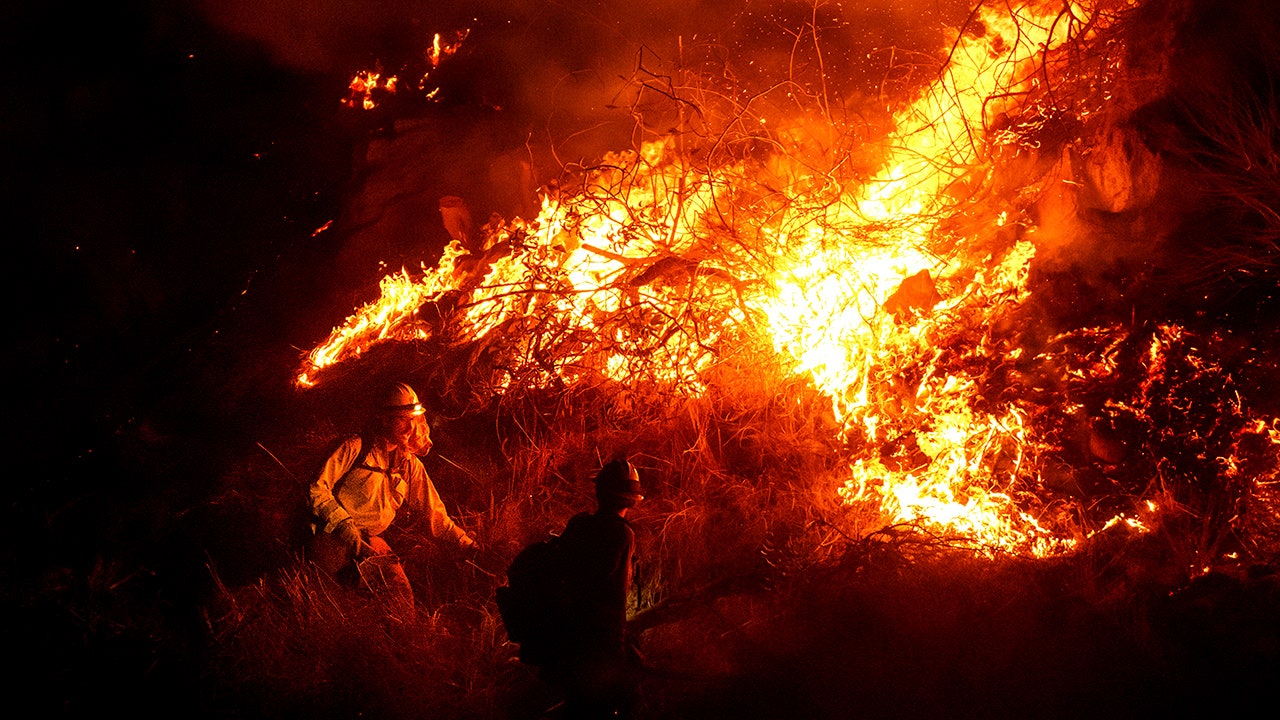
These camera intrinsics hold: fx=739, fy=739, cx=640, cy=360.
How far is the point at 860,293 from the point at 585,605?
148 inches

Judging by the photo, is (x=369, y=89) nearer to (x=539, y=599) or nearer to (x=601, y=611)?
(x=539, y=599)

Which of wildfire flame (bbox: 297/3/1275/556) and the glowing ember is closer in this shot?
wildfire flame (bbox: 297/3/1275/556)

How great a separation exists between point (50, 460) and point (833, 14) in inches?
380

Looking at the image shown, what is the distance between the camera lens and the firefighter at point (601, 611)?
125 inches

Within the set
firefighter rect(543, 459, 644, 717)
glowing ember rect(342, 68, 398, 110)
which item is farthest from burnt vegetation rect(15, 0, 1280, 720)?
glowing ember rect(342, 68, 398, 110)

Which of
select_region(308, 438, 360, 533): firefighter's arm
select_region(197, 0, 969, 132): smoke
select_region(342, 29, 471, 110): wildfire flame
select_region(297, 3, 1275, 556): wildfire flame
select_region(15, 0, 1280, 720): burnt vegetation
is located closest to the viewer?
select_region(15, 0, 1280, 720): burnt vegetation

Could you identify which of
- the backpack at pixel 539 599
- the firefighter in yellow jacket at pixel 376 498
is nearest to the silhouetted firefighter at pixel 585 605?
the backpack at pixel 539 599

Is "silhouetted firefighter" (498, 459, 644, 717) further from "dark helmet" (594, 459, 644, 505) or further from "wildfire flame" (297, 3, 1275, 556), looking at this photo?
"wildfire flame" (297, 3, 1275, 556)

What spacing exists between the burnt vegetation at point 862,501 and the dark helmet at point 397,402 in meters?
0.99

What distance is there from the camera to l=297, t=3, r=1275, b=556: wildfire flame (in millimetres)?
5211

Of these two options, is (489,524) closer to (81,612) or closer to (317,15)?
(81,612)

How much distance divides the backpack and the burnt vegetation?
0.45m

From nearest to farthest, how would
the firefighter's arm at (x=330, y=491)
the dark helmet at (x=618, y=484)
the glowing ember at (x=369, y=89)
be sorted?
the dark helmet at (x=618, y=484), the firefighter's arm at (x=330, y=491), the glowing ember at (x=369, y=89)

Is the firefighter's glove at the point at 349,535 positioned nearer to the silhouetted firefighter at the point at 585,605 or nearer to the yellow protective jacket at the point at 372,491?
the yellow protective jacket at the point at 372,491
